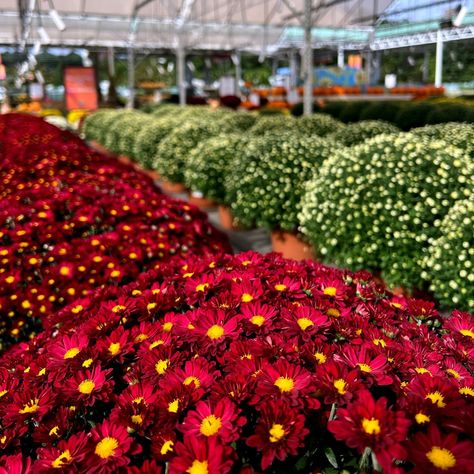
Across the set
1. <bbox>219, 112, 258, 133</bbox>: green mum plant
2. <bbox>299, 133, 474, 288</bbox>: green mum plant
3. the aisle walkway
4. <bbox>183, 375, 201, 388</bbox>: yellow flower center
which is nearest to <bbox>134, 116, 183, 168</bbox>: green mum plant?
<bbox>219, 112, 258, 133</bbox>: green mum plant

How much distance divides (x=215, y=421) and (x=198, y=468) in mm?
126

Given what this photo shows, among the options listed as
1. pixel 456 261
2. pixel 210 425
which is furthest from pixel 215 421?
pixel 456 261

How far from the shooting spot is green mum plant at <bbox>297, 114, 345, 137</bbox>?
8016mm

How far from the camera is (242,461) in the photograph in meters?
1.04

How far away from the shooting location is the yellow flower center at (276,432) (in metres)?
1.01

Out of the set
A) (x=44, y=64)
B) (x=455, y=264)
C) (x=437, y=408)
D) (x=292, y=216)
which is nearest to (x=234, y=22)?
(x=44, y=64)

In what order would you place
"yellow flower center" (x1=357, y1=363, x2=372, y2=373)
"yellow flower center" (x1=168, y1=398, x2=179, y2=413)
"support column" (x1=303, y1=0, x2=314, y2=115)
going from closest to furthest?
"yellow flower center" (x1=168, y1=398, x2=179, y2=413) < "yellow flower center" (x1=357, y1=363, x2=372, y2=373) < "support column" (x1=303, y1=0, x2=314, y2=115)

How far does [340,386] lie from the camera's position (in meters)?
1.12

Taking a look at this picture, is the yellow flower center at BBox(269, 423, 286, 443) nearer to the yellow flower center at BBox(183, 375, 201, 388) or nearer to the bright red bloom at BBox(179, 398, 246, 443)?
the bright red bloom at BBox(179, 398, 246, 443)

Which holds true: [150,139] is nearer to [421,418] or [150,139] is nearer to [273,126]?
[273,126]

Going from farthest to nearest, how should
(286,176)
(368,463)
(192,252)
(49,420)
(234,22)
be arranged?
(234,22) → (286,176) → (192,252) → (49,420) → (368,463)

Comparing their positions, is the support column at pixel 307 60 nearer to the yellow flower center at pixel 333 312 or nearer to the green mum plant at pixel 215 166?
the green mum plant at pixel 215 166

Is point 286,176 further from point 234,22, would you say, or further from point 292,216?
point 234,22

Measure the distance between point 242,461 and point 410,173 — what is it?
2.80 meters
